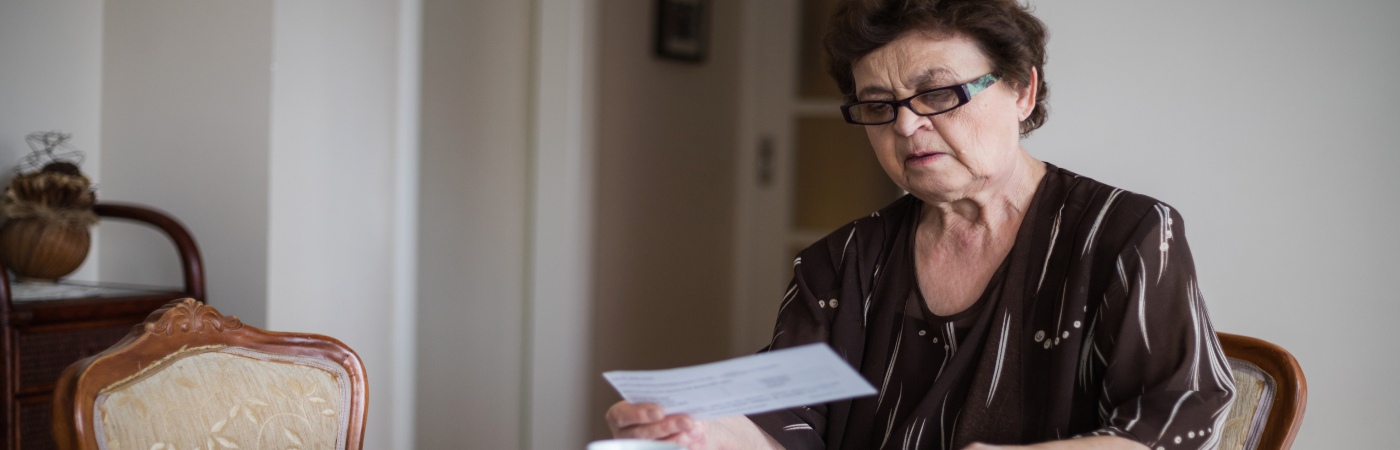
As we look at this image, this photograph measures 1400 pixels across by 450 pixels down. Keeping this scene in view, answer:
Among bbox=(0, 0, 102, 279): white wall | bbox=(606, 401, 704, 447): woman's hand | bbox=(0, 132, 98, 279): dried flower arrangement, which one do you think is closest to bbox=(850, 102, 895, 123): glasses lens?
bbox=(606, 401, 704, 447): woman's hand

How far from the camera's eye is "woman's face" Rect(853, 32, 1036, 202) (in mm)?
1443

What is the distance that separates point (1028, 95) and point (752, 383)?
80cm

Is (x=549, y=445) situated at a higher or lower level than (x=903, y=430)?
lower

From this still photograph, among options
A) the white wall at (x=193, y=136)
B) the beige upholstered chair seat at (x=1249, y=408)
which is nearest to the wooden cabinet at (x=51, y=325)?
the white wall at (x=193, y=136)

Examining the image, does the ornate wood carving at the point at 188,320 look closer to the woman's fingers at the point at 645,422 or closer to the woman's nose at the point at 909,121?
the woman's fingers at the point at 645,422

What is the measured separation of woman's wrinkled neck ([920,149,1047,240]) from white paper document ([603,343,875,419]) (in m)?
0.60

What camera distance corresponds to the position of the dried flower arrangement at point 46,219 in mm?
2301

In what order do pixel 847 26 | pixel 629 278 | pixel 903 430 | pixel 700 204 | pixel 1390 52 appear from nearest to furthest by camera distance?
pixel 903 430 < pixel 847 26 < pixel 1390 52 < pixel 629 278 < pixel 700 204

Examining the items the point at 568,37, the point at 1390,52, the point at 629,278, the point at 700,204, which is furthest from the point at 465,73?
the point at 1390,52

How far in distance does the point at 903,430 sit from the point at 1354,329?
2.83ft

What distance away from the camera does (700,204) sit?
3947 millimetres

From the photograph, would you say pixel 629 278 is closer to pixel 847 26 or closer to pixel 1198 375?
pixel 847 26

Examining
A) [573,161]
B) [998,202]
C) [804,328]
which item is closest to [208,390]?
[804,328]

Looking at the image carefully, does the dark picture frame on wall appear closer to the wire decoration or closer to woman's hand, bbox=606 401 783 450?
the wire decoration
